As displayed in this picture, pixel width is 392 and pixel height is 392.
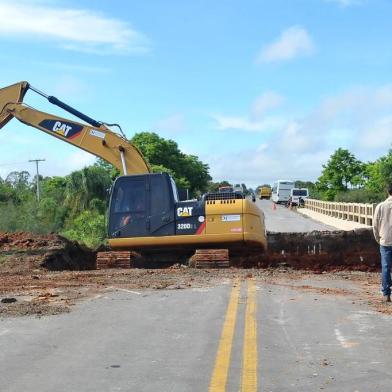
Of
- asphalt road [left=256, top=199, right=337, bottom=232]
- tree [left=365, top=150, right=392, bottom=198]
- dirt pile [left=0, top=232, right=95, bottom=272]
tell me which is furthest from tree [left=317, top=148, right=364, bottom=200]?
dirt pile [left=0, top=232, right=95, bottom=272]

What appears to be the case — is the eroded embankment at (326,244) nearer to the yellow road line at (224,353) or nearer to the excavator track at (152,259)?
the excavator track at (152,259)

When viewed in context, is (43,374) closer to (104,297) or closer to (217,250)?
(104,297)

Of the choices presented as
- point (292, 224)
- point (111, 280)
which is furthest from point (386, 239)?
point (292, 224)

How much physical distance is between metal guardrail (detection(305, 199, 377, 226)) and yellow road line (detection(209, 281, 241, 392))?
26.7m

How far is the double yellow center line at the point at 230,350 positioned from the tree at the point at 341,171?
68.9 m

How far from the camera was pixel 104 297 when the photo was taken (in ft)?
37.9

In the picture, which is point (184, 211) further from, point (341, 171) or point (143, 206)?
point (341, 171)

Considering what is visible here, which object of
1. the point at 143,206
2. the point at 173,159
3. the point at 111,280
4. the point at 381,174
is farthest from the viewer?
the point at 173,159

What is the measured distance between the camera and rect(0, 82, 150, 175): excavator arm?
1866 cm

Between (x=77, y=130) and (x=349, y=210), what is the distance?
28.4 metres

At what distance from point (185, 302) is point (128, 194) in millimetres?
7023

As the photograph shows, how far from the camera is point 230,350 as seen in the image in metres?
7.40

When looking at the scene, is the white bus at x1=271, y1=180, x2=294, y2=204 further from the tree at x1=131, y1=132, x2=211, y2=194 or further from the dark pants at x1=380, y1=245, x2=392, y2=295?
the dark pants at x1=380, y1=245, x2=392, y2=295

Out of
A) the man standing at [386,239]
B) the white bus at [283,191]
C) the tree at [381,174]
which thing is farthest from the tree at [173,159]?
the man standing at [386,239]
